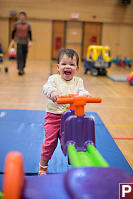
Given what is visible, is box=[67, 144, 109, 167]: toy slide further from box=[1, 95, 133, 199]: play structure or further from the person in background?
the person in background

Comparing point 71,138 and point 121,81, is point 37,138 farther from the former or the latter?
point 121,81

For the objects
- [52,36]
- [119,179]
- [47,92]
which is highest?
[52,36]

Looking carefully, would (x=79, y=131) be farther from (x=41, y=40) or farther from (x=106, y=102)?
(x=41, y=40)

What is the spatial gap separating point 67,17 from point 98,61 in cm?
636

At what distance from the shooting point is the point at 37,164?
2.22 metres

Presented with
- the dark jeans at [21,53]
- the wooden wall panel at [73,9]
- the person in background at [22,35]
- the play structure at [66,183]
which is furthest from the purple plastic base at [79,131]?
the wooden wall panel at [73,9]

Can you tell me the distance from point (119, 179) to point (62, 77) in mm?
1121

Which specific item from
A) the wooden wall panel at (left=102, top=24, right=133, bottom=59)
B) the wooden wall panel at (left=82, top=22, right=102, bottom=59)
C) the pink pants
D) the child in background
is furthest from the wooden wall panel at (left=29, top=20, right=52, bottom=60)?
the pink pants

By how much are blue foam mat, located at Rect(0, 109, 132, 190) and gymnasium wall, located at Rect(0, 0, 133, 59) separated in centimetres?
1081

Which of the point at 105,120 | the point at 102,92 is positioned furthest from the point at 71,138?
the point at 102,92

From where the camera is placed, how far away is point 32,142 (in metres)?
2.69

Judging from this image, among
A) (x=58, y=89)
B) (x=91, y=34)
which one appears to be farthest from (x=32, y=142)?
(x=91, y=34)

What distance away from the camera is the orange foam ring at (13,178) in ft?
3.36

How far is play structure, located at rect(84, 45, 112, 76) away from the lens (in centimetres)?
821
